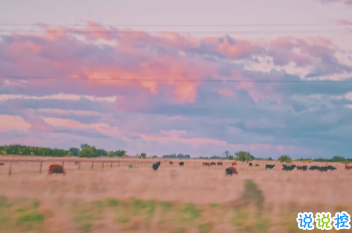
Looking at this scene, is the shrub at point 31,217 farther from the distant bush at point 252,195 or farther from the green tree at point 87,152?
the green tree at point 87,152

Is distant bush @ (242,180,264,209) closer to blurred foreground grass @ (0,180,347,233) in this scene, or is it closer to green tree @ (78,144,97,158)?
blurred foreground grass @ (0,180,347,233)

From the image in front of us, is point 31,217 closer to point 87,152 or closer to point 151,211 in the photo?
point 151,211

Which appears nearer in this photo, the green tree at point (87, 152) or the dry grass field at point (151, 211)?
the dry grass field at point (151, 211)

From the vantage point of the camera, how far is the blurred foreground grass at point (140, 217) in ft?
53.9

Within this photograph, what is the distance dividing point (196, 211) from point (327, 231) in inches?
238

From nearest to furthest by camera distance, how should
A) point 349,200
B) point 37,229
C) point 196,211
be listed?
point 37,229 → point 196,211 → point 349,200

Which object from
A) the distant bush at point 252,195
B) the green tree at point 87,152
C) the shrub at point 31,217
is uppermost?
the green tree at point 87,152

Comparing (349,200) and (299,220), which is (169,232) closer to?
(299,220)

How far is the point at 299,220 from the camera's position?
16734 millimetres

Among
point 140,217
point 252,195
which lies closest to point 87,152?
point 252,195

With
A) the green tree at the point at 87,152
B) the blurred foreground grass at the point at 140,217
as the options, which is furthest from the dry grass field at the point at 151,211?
the green tree at the point at 87,152

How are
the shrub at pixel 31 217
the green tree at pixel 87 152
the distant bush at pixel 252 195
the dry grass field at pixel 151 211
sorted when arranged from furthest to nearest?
the green tree at pixel 87 152 < the distant bush at pixel 252 195 < the shrub at pixel 31 217 < the dry grass field at pixel 151 211

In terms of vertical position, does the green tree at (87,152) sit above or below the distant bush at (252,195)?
above

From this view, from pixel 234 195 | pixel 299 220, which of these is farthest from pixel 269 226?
pixel 234 195
